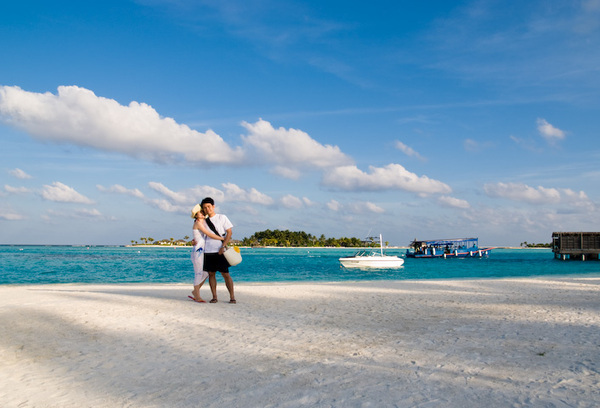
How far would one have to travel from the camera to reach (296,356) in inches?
254

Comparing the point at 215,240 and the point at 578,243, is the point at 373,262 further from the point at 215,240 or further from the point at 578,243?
the point at 578,243

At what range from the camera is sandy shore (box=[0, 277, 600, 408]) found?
4766mm

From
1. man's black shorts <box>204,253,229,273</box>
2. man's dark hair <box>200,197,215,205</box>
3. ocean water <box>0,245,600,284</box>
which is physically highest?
man's dark hair <box>200,197,215,205</box>

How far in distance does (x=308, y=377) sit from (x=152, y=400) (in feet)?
5.83

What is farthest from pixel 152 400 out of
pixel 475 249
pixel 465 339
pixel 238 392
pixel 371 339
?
pixel 475 249

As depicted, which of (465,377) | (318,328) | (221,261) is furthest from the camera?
(221,261)

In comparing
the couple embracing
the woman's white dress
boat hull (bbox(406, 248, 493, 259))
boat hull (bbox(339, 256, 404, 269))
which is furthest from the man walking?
boat hull (bbox(406, 248, 493, 259))

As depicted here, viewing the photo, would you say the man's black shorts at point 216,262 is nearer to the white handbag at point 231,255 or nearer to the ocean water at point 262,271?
the white handbag at point 231,255

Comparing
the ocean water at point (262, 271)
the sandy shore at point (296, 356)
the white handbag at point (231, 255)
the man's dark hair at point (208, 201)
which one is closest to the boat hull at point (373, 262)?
the ocean water at point (262, 271)

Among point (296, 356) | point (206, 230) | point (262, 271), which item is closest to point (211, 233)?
point (206, 230)

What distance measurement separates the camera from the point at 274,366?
19.5 feet

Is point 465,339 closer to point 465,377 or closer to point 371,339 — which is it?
point 371,339

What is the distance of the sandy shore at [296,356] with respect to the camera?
15.6ft

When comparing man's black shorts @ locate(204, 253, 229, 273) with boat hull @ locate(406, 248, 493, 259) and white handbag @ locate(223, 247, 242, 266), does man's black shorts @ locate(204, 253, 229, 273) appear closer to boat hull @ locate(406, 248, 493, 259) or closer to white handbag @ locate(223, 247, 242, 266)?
white handbag @ locate(223, 247, 242, 266)
